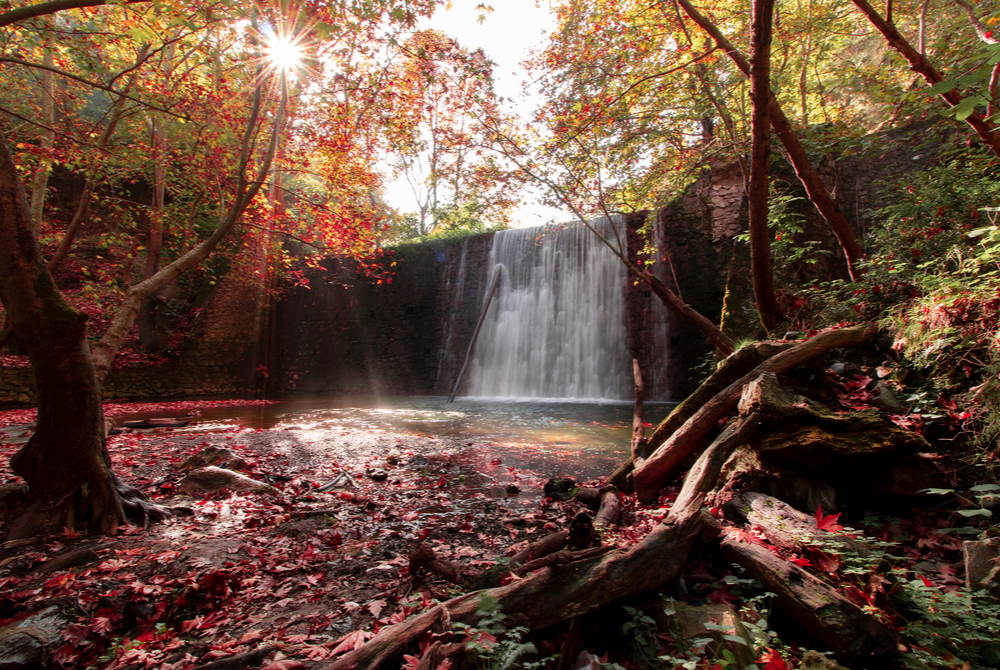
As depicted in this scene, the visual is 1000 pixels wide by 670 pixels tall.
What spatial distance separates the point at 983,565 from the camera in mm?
2033

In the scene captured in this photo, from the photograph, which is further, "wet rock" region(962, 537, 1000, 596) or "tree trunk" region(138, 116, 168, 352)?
"tree trunk" region(138, 116, 168, 352)

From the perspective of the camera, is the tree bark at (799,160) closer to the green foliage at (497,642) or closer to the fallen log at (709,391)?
the fallen log at (709,391)

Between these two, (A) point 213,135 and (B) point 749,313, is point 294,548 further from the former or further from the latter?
(B) point 749,313

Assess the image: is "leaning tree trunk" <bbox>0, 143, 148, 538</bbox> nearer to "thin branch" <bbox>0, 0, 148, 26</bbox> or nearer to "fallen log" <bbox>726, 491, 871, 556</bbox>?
"thin branch" <bbox>0, 0, 148, 26</bbox>

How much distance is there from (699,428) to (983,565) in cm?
206

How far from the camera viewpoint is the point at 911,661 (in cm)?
165

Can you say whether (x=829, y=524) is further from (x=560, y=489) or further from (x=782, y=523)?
(x=560, y=489)

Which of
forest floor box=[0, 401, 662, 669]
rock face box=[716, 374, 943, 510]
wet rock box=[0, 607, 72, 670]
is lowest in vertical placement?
forest floor box=[0, 401, 662, 669]

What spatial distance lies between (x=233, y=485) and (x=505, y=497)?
283 cm

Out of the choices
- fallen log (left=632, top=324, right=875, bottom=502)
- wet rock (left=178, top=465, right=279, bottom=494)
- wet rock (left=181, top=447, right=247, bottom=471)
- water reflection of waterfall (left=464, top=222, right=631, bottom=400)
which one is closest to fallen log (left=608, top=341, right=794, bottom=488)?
fallen log (left=632, top=324, right=875, bottom=502)

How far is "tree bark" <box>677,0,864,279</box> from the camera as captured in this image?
5648mm

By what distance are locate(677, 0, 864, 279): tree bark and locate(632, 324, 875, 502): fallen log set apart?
122 inches

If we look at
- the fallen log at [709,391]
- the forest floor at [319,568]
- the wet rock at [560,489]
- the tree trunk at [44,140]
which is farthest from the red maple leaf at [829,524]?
the tree trunk at [44,140]

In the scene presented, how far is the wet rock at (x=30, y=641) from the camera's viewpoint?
1.89 metres
